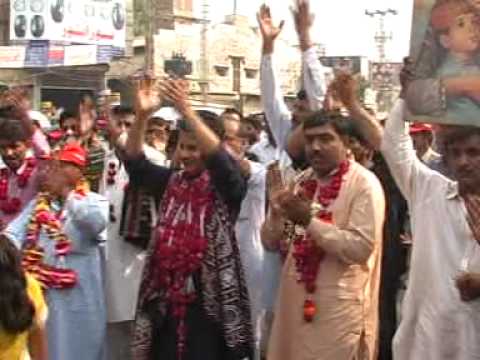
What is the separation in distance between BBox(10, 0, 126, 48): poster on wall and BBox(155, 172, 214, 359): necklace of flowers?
39269 millimetres

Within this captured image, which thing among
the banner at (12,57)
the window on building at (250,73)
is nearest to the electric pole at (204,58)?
the window on building at (250,73)

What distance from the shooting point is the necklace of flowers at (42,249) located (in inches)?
219

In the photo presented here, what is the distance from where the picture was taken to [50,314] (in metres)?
5.78

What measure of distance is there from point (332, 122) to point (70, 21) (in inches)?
1646

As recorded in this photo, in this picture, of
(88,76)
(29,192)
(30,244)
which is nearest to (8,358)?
(30,244)

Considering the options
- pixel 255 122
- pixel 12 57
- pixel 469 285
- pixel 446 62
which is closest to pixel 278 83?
pixel 446 62

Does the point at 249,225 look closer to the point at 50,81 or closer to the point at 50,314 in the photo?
the point at 50,314

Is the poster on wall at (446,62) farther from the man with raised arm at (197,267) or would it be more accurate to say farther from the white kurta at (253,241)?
the white kurta at (253,241)

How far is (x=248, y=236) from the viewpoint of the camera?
6621 millimetres

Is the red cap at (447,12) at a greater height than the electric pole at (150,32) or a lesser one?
greater

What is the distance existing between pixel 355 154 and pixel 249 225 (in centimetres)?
130

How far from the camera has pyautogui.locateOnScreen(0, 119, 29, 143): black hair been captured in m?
5.98

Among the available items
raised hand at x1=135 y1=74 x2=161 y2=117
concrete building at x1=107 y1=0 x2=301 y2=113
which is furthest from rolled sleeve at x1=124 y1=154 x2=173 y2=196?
concrete building at x1=107 y1=0 x2=301 y2=113

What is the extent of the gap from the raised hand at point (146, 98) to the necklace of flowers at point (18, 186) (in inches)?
35.4
